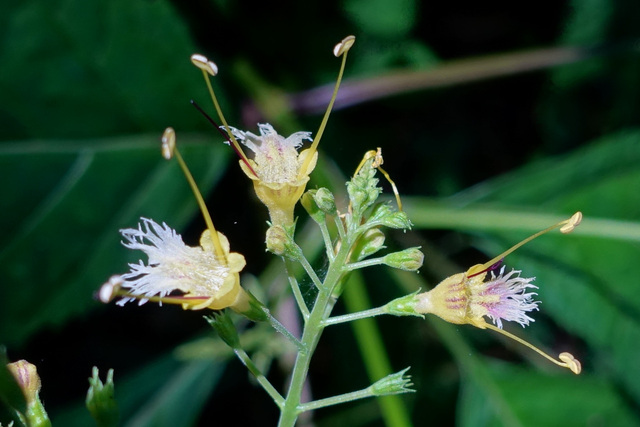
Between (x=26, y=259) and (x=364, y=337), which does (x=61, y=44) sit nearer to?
(x=26, y=259)

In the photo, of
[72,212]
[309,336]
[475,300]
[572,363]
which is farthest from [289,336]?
[72,212]

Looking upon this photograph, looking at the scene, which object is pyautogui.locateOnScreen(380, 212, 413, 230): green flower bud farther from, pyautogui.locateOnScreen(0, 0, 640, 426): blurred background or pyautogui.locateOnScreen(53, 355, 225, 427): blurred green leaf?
pyautogui.locateOnScreen(53, 355, 225, 427): blurred green leaf

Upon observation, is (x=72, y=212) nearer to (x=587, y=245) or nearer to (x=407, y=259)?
(x=407, y=259)

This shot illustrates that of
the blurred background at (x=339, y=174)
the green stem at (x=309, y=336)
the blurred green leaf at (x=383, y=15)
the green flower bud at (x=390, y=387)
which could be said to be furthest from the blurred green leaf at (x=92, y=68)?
the green flower bud at (x=390, y=387)

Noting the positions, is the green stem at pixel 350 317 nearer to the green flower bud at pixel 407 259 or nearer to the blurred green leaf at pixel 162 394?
the green flower bud at pixel 407 259

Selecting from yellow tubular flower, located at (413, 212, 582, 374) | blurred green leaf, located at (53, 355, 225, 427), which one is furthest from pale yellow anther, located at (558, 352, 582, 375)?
blurred green leaf, located at (53, 355, 225, 427)

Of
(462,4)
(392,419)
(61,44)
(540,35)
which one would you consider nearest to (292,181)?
(392,419)
